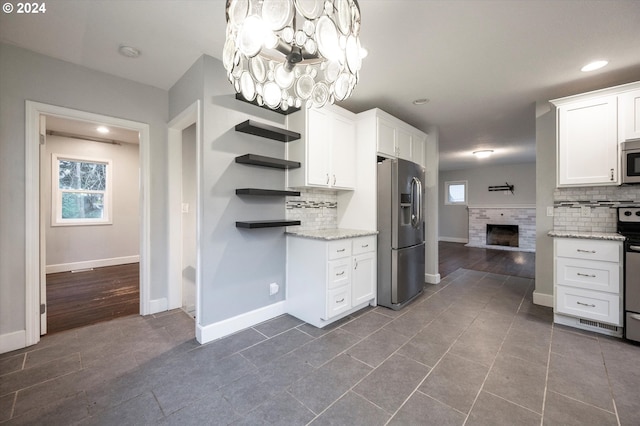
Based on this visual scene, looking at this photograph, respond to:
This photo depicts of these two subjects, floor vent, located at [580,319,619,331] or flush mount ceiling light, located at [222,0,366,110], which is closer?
flush mount ceiling light, located at [222,0,366,110]

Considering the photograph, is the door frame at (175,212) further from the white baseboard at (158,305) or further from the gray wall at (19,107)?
the gray wall at (19,107)

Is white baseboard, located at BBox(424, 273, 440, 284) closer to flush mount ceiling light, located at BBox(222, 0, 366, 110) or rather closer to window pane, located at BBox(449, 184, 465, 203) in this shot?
flush mount ceiling light, located at BBox(222, 0, 366, 110)

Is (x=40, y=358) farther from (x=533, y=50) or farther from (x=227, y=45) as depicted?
(x=533, y=50)

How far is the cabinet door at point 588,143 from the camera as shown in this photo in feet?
8.52

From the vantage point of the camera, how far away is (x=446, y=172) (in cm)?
926

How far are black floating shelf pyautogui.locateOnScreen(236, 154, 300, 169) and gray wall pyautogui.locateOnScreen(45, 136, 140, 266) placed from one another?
3.93 meters

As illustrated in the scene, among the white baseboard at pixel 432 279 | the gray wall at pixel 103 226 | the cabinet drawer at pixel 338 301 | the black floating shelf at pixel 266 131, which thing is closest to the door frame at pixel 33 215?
the black floating shelf at pixel 266 131

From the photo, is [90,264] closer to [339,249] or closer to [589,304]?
[339,249]

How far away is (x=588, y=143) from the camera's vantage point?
2701 mm

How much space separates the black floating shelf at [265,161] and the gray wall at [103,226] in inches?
155

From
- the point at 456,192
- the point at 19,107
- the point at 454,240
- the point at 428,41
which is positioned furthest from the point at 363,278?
the point at 456,192

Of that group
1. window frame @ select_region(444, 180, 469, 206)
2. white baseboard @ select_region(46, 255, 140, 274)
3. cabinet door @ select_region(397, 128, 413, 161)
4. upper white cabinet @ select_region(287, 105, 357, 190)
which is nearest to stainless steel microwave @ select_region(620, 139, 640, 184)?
cabinet door @ select_region(397, 128, 413, 161)

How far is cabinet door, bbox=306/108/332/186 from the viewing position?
2.76m

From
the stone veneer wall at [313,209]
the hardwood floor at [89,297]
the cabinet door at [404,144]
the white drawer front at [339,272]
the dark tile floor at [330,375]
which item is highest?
the cabinet door at [404,144]
